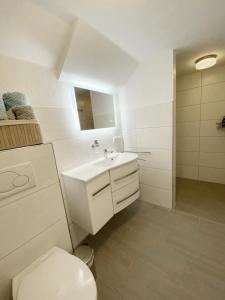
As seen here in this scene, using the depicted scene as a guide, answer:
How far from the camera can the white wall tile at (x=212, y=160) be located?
2.39 metres

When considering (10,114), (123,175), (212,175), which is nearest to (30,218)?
(10,114)

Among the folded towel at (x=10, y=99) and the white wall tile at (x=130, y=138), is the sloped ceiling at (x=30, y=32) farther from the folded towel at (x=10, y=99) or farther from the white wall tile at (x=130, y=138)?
the white wall tile at (x=130, y=138)

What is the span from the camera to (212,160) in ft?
8.13

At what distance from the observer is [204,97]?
237 cm

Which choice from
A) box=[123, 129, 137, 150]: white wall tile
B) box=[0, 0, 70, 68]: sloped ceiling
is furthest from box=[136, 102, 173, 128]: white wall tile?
box=[0, 0, 70, 68]: sloped ceiling

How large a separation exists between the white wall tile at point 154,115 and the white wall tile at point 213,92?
4.04 ft

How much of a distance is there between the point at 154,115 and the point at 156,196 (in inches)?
46.5

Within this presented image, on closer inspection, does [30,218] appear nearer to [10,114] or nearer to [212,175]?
[10,114]

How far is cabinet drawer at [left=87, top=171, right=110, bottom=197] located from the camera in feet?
3.78

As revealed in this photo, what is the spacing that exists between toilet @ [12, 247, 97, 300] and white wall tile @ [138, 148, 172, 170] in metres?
1.44

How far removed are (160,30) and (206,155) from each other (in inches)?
86.2

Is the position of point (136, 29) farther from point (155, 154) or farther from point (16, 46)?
point (155, 154)

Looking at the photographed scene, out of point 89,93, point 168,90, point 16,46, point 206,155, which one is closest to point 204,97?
point 206,155

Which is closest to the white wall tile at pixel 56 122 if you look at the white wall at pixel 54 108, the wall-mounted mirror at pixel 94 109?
the white wall at pixel 54 108
